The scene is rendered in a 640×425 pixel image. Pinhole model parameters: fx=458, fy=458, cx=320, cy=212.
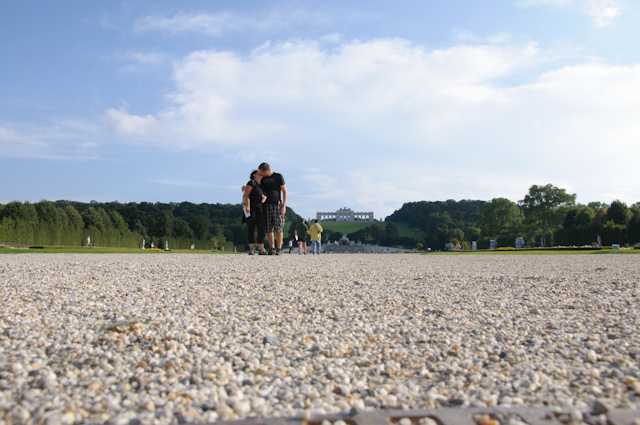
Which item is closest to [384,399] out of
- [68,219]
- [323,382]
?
[323,382]

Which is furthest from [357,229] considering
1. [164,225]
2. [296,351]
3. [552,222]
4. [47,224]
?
[296,351]

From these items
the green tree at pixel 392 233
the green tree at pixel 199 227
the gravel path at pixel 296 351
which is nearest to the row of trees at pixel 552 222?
the green tree at pixel 392 233

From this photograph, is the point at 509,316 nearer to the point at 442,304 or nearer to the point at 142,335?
the point at 442,304

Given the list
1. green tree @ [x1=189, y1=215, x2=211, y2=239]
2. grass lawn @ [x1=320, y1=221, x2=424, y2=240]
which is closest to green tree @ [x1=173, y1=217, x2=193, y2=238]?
green tree @ [x1=189, y1=215, x2=211, y2=239]

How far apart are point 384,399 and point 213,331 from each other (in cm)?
207

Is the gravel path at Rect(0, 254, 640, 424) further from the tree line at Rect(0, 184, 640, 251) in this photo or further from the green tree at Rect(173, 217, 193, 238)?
the green tree at Rect(173, 217, 193, 238)

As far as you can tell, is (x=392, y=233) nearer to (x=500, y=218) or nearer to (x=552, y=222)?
(x=500, y=218)

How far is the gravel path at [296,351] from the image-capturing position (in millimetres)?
2799

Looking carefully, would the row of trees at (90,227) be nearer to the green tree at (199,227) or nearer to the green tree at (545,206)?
the green tree at (199,227)

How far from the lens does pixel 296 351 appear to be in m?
3.78

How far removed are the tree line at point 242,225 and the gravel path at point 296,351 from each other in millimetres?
8331

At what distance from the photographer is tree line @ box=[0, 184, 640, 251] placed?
38469mm

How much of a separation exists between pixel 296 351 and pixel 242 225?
23.1 meters

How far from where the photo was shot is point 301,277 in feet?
27.8
